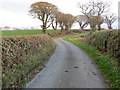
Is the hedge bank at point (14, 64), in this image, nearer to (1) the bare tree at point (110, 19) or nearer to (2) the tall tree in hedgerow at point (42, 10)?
(2) the tall tree in hedgerow at point (42, 10)

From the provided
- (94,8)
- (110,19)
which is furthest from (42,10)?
(110,19)

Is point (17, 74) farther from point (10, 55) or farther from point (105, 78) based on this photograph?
point (105, 78)

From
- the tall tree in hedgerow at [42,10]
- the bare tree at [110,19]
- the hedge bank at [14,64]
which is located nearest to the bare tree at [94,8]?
the tall tree in hedgerow at [42,10]

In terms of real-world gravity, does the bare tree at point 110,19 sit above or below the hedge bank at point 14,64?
above

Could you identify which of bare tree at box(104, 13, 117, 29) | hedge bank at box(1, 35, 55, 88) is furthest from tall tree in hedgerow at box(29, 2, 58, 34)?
bare tree at box(104, 13, 117, 29)

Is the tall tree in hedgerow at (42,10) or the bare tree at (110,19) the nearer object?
the tall tree in hedgerow at (42,10)

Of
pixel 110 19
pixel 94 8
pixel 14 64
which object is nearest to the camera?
pixel 14 64

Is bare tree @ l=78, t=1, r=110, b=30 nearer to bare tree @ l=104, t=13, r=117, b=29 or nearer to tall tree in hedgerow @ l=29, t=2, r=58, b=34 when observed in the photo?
tall tree in hedgerow @ l=29, t=2, r=58, b=34

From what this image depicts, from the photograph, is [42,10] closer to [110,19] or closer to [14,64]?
[14,64]

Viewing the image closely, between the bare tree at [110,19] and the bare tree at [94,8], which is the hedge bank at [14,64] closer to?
the bare tree at [94,8]

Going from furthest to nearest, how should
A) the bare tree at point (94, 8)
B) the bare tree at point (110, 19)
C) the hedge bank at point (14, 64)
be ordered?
the bare tree at point (110, 19) → the bare tree at point (94, 8) → the hedge bank at point (14, 64)

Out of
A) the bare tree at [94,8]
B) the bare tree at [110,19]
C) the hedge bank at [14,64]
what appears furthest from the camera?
the bare tree at [110,19]

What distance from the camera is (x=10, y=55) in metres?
5.21

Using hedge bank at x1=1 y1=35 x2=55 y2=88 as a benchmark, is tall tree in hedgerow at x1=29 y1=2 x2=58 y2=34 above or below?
above
